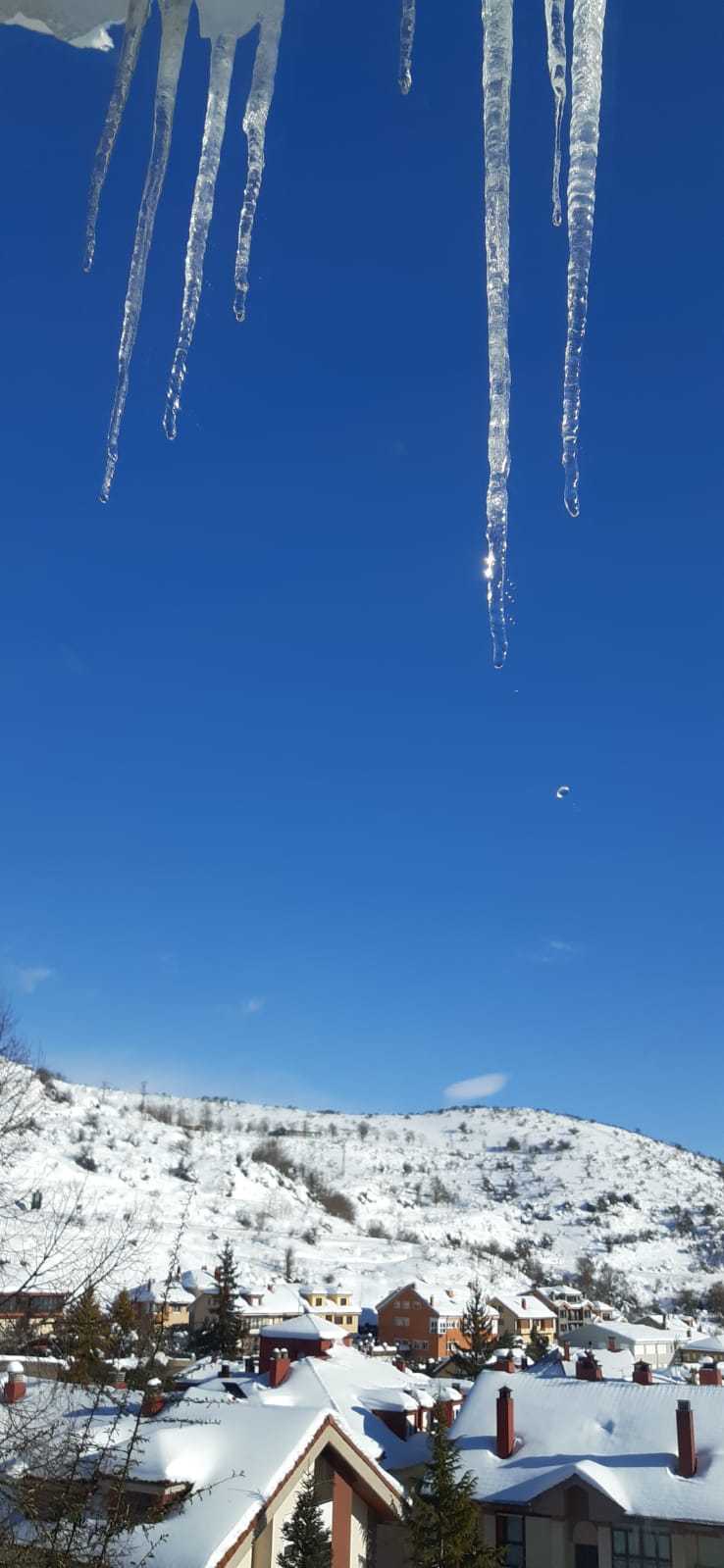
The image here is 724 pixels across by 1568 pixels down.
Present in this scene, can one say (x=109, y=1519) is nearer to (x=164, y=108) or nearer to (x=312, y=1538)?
(x=164, y=108)

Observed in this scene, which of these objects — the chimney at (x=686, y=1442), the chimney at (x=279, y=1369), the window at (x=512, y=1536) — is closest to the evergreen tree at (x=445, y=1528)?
the window at (x=512, y=1536)

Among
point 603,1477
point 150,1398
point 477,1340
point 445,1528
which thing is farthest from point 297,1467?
point 477,1340

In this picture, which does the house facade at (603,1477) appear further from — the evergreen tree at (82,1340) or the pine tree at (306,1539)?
the evergreen tree at (82,1340)

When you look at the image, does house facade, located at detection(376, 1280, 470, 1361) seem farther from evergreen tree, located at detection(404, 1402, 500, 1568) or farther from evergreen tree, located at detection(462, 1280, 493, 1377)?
evergreen tree, located at detection(404, 1402, 500, 1568)

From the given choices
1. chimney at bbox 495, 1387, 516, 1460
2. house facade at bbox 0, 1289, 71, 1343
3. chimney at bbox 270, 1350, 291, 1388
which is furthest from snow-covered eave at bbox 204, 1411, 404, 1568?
chimney at bbox 270, 1350, 291, 1388

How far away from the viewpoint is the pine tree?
48.4 ft

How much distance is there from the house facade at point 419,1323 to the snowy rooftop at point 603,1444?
46074 mm

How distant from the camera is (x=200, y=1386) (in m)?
24.5

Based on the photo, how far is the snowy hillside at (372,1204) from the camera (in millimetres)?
101312

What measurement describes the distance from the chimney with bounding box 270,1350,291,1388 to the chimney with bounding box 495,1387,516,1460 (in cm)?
594

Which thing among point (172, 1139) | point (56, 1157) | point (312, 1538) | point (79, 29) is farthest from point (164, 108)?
point (172, 1139)

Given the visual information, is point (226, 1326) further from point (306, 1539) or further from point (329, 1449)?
point (306, 1539)

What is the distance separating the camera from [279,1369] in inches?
1010

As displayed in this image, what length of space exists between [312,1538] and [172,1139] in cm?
13921
